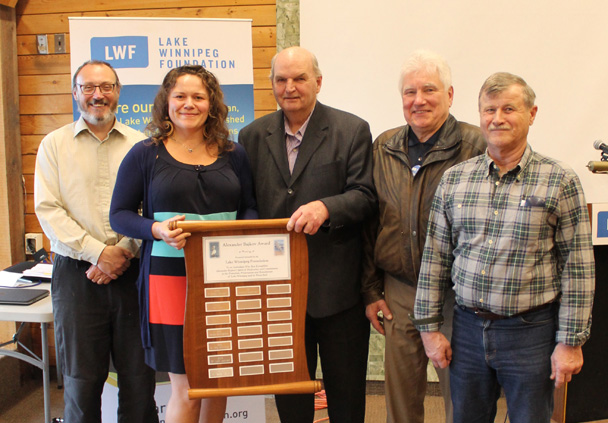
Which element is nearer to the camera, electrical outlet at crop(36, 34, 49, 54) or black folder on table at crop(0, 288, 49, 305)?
black folder on table at crop(0, 288, 49, 305)

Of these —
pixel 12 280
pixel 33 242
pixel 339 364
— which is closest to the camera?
pixel 339 364

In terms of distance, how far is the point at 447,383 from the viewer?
2088 mm

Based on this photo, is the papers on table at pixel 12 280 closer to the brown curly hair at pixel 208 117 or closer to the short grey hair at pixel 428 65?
the brown curly hair at pixel 208 117

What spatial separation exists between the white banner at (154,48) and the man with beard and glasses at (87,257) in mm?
989

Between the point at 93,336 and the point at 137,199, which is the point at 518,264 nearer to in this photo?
the point at 137,199

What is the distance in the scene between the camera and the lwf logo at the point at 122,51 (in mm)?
3250

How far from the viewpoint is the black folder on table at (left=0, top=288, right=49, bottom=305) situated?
2490 mm

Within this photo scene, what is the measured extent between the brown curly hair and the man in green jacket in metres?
0.65

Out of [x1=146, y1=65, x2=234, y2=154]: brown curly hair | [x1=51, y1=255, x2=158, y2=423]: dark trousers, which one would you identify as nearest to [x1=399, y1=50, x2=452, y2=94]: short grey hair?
[x1=146, y1=65, x2=234, y2=154]: brown curly hair

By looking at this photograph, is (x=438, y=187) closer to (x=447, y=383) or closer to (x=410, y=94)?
(x=410, y=94)

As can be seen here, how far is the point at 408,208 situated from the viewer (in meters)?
2.01

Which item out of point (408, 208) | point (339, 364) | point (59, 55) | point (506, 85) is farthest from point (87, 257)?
point (59, 55)

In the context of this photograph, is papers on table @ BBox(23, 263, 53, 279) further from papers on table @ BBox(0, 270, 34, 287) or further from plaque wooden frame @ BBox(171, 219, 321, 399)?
plaque wooden frame @ BBox(171, 219, 321, 399)

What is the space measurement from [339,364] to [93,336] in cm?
109
